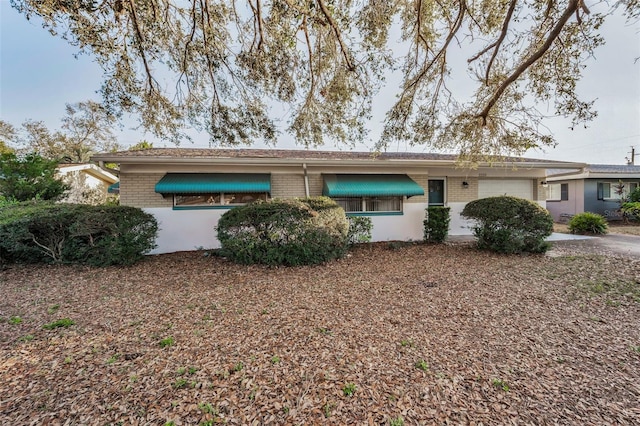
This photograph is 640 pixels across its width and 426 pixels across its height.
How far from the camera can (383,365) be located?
3.20 meters

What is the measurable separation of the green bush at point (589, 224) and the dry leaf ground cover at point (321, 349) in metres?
8.98

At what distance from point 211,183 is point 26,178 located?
823 cm

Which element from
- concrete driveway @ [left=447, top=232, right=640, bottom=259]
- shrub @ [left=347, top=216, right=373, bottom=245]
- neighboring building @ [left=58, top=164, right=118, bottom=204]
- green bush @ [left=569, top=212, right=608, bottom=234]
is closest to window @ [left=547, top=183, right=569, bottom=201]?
green bush @ [left=569, top=212, right=608, bottom=234]

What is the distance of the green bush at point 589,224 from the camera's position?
13094 millimetres

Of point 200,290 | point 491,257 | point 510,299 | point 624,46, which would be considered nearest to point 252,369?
point 200,290

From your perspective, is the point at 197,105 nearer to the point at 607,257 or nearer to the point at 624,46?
the point at 624,46

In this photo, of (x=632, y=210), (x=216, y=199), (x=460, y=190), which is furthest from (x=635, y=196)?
(x=216, y=199)

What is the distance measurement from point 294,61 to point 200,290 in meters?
6.74

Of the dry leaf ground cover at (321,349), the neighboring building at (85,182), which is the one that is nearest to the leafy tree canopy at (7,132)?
the neighboring building at (85,182)

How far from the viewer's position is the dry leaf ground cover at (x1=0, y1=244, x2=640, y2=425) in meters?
2.55

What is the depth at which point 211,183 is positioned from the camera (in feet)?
32.1

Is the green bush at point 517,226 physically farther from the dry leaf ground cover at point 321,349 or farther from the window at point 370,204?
the window at point 370,204

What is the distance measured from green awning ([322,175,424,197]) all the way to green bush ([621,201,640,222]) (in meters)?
15.7

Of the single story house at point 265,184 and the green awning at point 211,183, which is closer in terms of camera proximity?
the green awning at point 211,183
